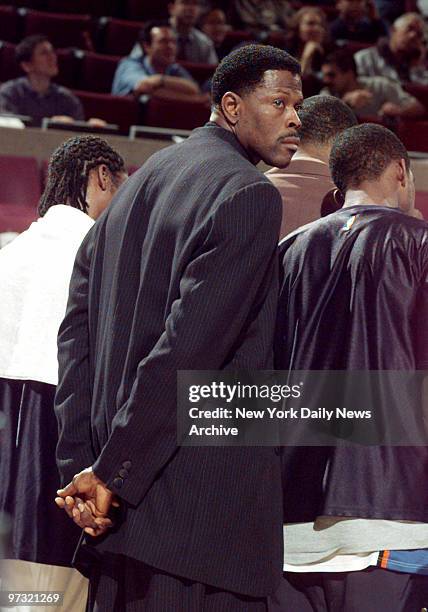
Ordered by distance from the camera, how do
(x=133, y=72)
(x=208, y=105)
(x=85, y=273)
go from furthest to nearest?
(x=133, y=72), (x=208, y=105), (x=85, y=273)

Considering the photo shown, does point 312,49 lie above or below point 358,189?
above

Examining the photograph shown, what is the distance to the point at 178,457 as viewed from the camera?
1391 mm

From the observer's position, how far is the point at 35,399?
195 centimetres

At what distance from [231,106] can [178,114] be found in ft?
11.0

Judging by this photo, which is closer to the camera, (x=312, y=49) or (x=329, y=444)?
(x=329, y=444)

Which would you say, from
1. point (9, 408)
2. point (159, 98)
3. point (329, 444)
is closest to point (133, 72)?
point (159, 98)

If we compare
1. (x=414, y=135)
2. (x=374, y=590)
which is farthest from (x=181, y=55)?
(x=374, y=590)

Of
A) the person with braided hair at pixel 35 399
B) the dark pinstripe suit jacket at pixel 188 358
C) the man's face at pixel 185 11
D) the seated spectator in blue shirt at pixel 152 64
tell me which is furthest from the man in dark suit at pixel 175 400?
the man's face at pixel 185 11

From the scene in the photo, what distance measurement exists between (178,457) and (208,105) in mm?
3730

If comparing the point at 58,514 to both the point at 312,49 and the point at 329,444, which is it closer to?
the point at 329,444

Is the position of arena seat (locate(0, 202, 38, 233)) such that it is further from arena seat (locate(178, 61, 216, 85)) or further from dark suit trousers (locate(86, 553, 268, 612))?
dark suit trousers (locate(86, 553, 268, 612))

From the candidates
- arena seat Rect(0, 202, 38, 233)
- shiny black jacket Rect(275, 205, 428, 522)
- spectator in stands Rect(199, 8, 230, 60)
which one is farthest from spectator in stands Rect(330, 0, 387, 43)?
shiny black jacket Rect(275, 205, 428, 522)

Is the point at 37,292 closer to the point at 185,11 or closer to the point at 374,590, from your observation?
the point at 374,590

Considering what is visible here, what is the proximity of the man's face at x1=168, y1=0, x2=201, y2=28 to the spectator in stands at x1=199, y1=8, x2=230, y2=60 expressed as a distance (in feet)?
0.69
